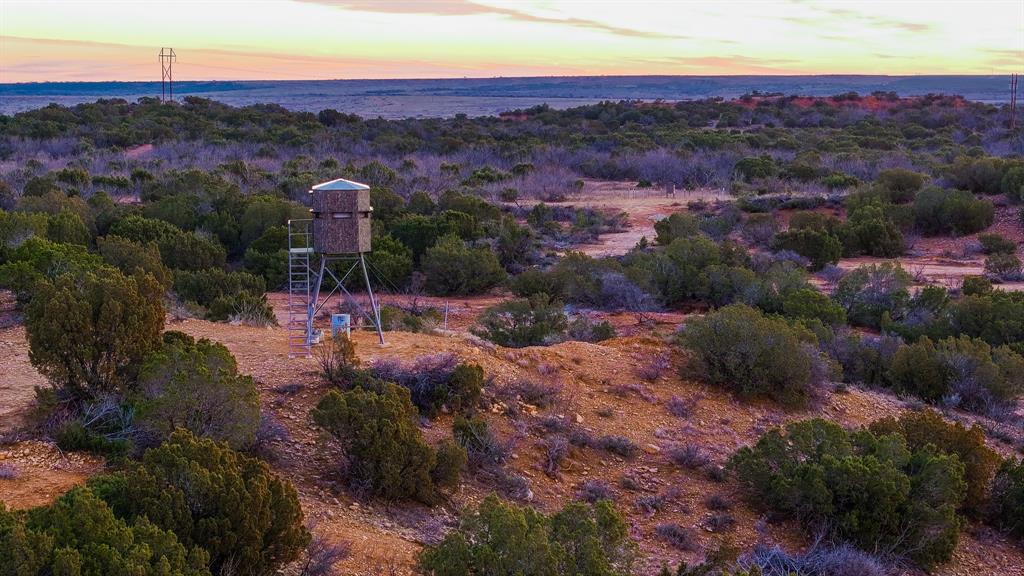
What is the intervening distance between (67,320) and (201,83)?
169 metres

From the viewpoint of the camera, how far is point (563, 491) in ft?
26.8

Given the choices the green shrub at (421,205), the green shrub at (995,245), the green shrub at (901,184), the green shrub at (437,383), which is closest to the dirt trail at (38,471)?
the green shrub at (437,383)

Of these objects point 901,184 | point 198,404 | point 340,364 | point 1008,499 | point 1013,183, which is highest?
point 1013,183

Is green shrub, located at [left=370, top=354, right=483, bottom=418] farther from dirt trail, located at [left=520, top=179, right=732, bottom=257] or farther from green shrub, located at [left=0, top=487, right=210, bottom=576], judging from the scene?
dirt trail, located at [left=520, top=179, right=732, bottom=257]

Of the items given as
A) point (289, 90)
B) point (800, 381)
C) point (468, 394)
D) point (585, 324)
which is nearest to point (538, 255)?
point (585, 324)

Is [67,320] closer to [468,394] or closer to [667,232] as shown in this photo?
[468,394]

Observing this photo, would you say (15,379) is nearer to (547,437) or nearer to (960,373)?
(547,437)

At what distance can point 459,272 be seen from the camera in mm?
17609

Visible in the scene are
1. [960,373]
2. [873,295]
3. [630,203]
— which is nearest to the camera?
[960,373]

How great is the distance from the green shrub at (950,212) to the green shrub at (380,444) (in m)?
19.2

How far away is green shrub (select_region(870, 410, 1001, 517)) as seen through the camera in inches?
346

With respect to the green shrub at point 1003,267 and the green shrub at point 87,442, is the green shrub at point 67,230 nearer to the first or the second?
the green shrub at point 87,442

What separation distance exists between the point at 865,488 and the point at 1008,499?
170 cm

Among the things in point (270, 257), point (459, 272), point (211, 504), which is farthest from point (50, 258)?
point (211, 504)
